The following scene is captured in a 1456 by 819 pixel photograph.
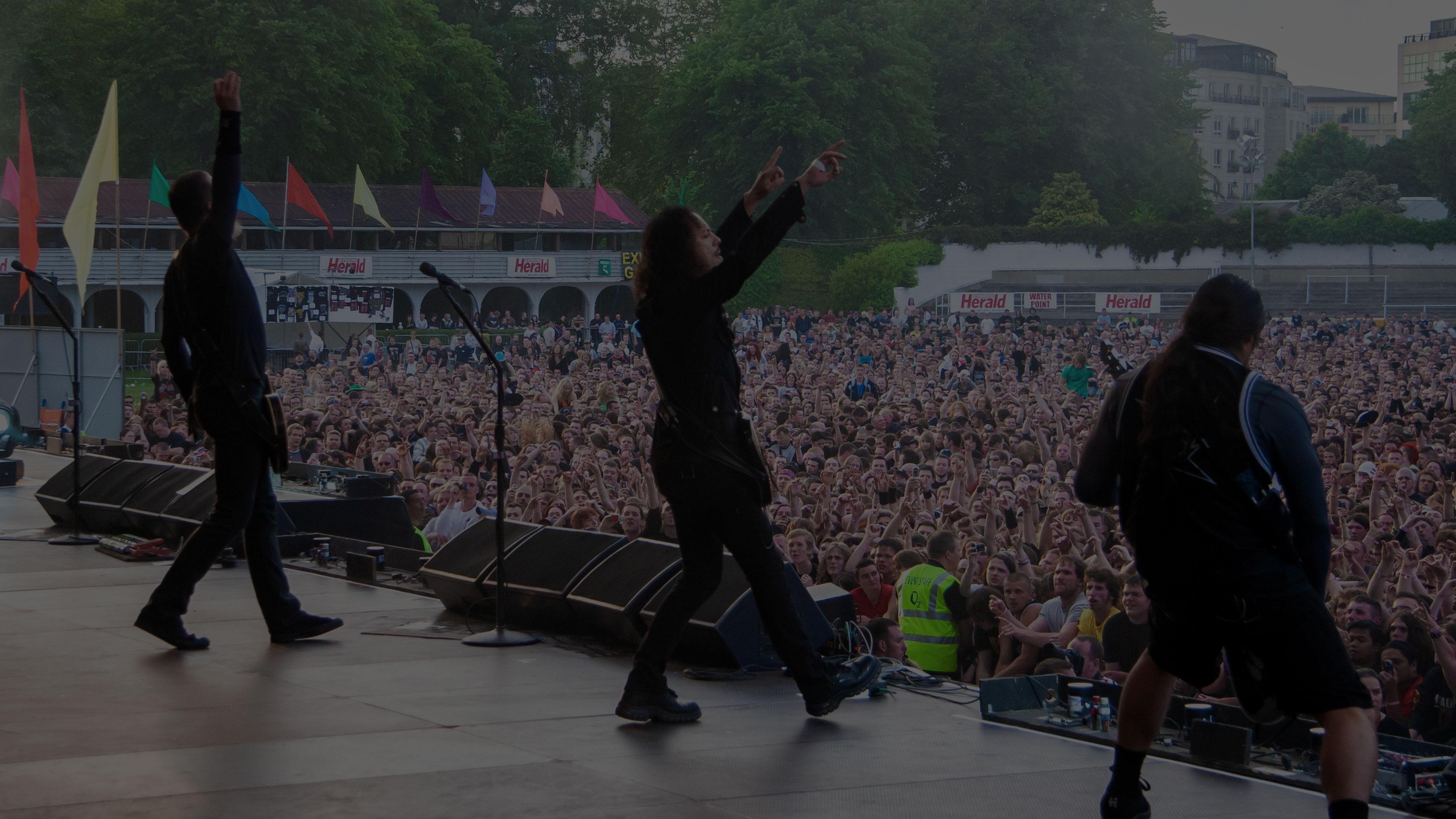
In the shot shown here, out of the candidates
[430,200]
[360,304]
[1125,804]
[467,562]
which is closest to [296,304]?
[360,304]

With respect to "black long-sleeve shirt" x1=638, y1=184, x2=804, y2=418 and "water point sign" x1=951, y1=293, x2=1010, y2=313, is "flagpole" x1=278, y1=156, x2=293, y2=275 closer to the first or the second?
"water point sign" x1=951, y1=293, x2=1010, y2=313

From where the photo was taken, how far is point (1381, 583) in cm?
698

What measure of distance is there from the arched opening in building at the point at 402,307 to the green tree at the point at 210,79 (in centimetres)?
404

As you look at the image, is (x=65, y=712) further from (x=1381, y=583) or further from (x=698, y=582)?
(x=1381, y=583)

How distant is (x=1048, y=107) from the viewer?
57594 millimetres

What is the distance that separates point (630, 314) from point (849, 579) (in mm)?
42306

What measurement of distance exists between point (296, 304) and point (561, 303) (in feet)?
79.6

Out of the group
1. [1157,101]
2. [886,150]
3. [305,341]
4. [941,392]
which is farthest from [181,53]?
[1157,101]

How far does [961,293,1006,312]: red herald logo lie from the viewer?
3662 centimetres

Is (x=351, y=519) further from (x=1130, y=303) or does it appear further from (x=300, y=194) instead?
(x=1130, y=303)

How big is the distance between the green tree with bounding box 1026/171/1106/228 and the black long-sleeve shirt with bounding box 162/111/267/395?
167 ft

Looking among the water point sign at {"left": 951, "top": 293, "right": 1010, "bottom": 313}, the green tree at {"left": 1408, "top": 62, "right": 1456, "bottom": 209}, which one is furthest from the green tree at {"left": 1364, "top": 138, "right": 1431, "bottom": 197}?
the water point sign at {"left": 951, "top": 293, "right": 1010, "bottom": 313}

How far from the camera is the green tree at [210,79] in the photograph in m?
42.8

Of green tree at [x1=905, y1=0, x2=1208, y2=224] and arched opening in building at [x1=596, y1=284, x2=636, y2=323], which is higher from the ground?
green tree at [x1=905, y1=0, x2=1208, y2=224]
